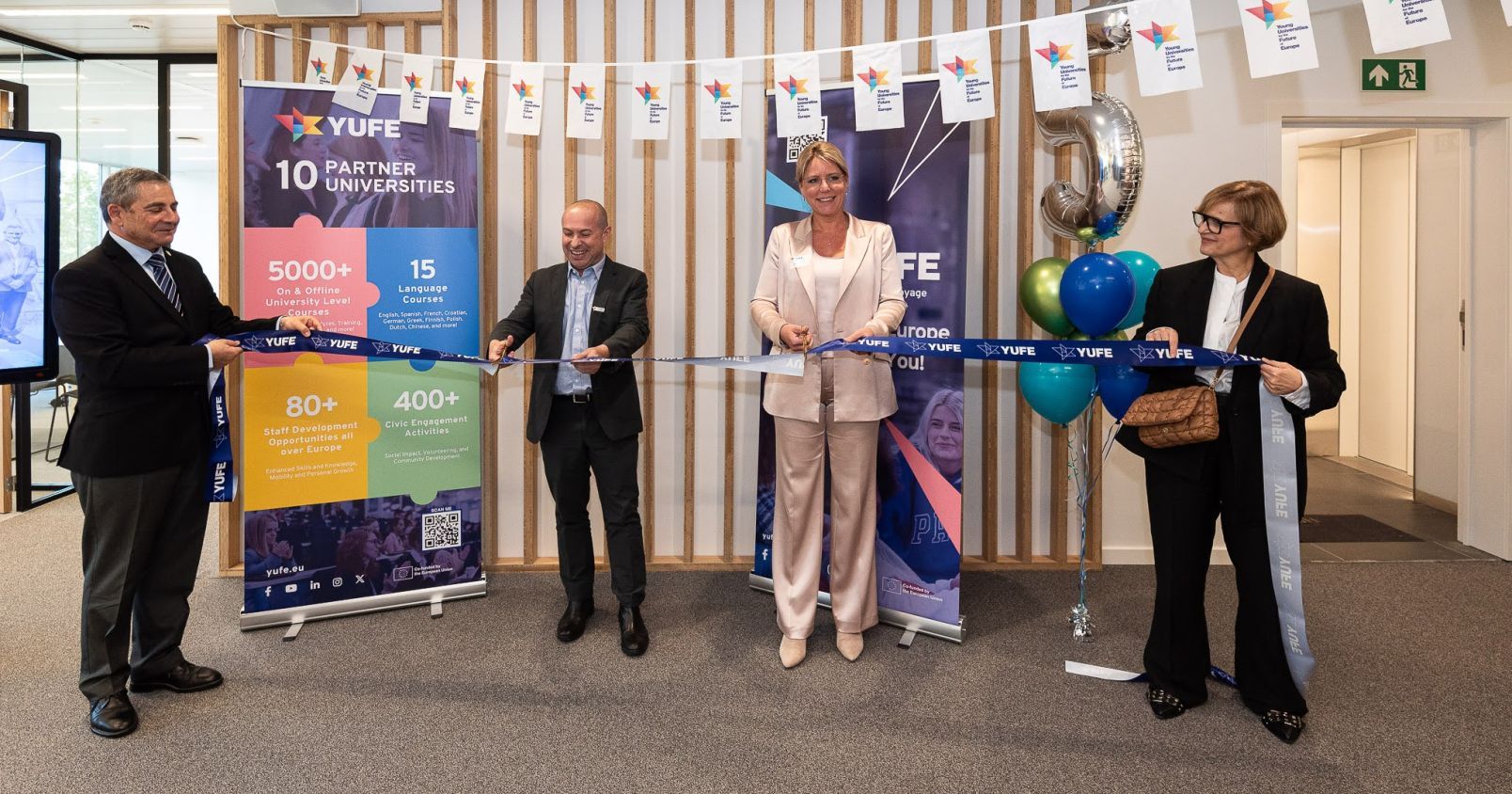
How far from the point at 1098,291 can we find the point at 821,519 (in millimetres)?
1406

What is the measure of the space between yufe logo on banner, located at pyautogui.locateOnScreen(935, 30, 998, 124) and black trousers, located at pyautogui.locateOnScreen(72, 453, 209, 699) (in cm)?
318

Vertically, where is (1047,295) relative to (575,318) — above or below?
above

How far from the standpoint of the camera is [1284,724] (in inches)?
111

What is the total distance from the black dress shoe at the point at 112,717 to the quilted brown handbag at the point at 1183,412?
3455 mm

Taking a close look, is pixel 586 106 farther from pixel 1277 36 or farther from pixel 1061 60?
pixel 1277 36

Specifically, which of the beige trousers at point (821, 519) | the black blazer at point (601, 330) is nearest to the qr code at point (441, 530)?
the black blazer at point (601, 330)

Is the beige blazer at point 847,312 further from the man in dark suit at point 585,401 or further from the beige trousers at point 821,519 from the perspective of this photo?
the man in dark suit at point 585,401

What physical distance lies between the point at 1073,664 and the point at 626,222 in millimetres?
3013

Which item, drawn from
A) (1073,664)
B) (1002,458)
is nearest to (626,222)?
(1002,458)

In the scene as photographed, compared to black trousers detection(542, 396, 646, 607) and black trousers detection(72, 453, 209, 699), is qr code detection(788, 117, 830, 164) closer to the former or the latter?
black trousers detection(542, 396, 646, 607)

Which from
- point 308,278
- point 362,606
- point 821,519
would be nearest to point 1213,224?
point 821,519

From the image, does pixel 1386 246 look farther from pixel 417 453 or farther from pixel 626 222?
pixel 417 453

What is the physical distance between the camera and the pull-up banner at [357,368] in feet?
12.6

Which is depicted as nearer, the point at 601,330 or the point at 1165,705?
the point at 1165,705
